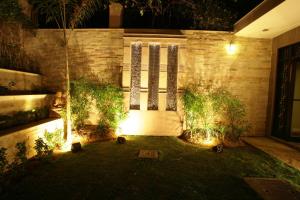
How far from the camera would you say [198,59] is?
8.07 metres

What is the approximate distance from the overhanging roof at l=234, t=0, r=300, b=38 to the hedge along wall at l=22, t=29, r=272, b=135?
22.6 inches

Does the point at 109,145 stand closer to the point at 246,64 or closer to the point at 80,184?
the point at 80,184

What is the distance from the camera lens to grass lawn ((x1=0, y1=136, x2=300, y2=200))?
3.77 metres

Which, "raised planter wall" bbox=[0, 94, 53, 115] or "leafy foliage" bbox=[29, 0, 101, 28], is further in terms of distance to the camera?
"leafy foliage" bbox=[29, 0, 101, 28]

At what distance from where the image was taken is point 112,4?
8125 millimetres

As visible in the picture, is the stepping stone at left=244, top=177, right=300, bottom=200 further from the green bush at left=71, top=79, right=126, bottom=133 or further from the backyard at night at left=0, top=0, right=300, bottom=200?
the green bush at left=71, top=79, right=126, bottom=133

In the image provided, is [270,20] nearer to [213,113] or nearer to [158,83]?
[213,113]

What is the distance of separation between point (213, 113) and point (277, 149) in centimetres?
229

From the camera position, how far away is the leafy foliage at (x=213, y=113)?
7293 mm

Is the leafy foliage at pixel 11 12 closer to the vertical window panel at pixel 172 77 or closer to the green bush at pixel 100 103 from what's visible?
the green bush at pixel 100 103

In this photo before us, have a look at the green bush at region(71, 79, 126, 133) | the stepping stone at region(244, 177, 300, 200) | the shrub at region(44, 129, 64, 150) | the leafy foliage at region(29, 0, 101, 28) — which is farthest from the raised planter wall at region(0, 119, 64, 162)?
the stepping stone at region(244, 177, 300, 200)

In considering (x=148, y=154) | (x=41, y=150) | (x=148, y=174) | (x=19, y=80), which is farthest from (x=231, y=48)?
(x=19, y=80)

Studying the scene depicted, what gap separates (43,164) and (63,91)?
3.77 m

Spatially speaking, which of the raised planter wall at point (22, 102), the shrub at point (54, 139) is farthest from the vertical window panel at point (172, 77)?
the raised planter wall at point (22, 102)
